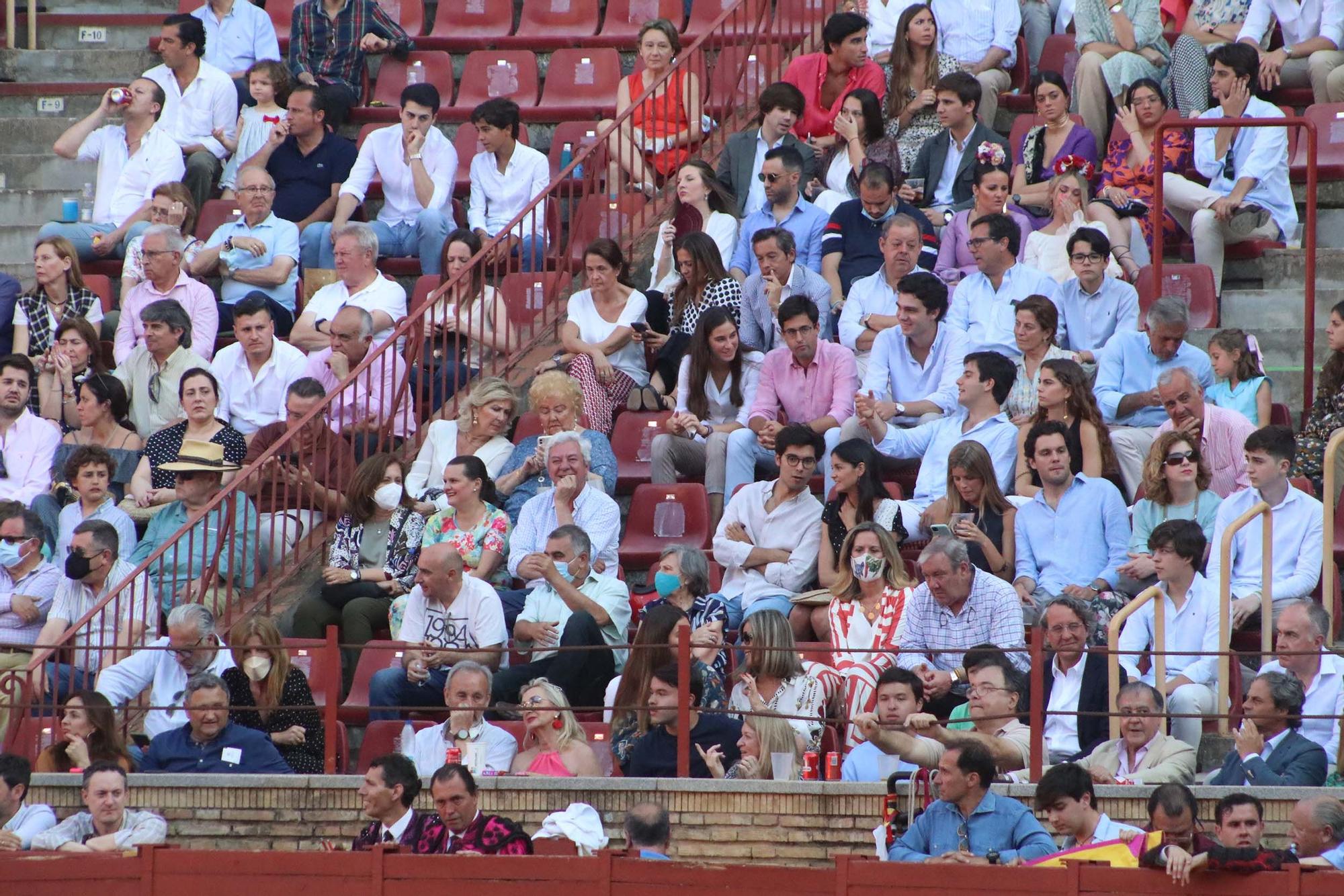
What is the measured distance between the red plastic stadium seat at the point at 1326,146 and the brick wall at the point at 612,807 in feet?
19.5

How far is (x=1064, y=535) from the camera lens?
1182 cm

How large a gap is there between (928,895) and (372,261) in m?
6.80

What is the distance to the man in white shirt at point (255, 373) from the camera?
14219 millimetres

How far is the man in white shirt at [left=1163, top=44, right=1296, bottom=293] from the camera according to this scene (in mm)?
14109

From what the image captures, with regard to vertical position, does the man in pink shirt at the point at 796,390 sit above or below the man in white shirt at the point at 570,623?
above

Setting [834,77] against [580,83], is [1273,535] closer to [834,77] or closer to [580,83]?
[834,77]

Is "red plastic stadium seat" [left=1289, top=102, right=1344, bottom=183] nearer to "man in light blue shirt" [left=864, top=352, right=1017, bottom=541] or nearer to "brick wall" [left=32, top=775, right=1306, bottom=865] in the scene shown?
"man in light blue shirt" [left=864, top=352, right=1017, bottom=541]

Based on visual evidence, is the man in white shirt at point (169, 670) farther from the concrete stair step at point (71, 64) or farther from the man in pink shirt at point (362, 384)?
the concrete stair step at point (71, 64)

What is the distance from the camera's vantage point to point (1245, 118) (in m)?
13.7

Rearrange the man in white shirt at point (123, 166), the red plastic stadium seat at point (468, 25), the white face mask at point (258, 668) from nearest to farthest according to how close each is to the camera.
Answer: the white face mask at point (258, 668) → the man in white shirt at point (123, 166) → the red plastic stadium seat at point (468, 25)

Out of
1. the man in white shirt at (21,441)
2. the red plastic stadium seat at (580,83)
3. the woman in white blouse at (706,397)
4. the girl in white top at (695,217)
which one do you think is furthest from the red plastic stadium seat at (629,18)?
the man in white shirt at (21,441)

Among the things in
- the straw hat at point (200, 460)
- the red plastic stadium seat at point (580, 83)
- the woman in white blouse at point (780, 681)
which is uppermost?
the red plastic stadium seat at point (580, 83)

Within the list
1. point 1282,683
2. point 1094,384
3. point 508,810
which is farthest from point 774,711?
point 1094,384

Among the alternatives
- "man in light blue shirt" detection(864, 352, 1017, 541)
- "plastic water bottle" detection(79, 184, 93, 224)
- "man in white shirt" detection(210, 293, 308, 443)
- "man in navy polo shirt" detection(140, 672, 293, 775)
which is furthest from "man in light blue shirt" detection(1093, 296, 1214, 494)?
"plastic water bottle" detection(79, 184, 93, 224)
